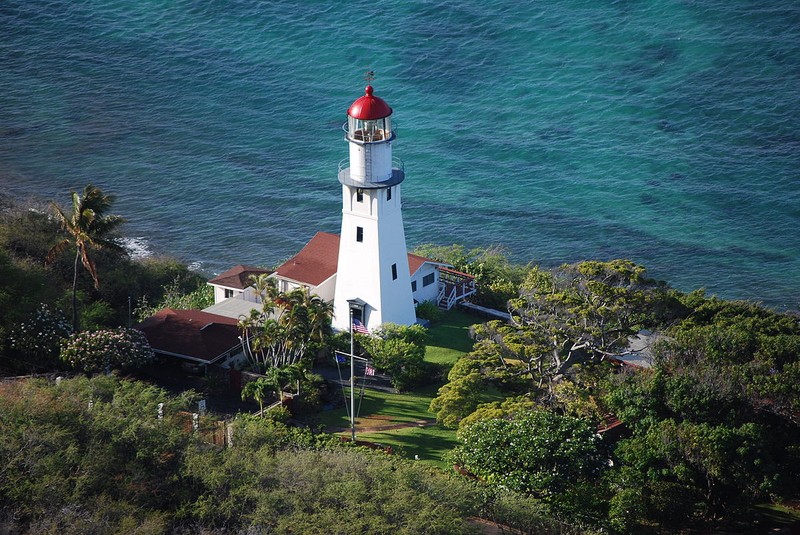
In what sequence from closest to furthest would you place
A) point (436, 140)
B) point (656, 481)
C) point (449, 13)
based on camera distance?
point (656, 481), point (436, 140), point (449, 13)

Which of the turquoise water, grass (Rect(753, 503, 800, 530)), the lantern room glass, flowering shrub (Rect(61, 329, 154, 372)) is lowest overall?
grass (Rect(753, 503, 800, 530))

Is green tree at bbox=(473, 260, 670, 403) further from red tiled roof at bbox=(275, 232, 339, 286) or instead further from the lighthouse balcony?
red tiled roof at bbox=(275, 232, 339, 286)

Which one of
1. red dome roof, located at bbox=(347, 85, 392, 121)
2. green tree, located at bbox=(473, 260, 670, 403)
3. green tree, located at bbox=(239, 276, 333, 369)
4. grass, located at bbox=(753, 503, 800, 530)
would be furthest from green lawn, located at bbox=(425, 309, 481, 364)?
grass, located at bbox=(753, 503, 800, 530)

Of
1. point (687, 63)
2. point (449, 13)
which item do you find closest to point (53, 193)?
point (449, 13)

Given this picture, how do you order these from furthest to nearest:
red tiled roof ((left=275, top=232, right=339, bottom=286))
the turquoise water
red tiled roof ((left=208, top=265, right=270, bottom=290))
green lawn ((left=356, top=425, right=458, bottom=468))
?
the turquoise water
red tiled roof ((left=208, top=265, right=270, bottom=290))
red tiled roof ((left=275, top=232, right=339, bottom=286))
green lawn ((left=356, top=425, right=458, bottom=468))

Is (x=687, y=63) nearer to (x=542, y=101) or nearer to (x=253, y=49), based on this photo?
(x=542, y=101)

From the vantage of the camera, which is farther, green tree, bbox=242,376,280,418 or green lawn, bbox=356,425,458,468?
green tree, bbox=242,376,280,418
